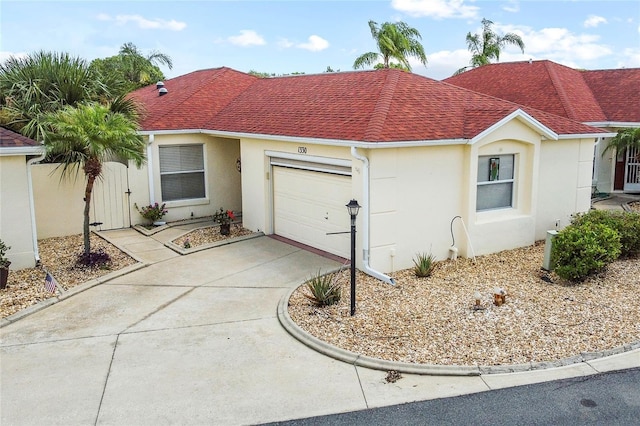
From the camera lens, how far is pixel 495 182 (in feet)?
42.0

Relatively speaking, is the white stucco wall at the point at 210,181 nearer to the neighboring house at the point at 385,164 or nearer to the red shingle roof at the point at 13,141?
the neighboring house at the point at 385,164

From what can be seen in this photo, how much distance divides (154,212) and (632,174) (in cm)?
1796

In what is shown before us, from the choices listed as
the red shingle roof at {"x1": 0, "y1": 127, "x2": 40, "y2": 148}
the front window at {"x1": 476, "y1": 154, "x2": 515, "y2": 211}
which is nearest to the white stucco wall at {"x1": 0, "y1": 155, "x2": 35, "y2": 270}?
the red shingle roof at {"x1": 0, "y1": 127, "x2": 40, "y2": 148}

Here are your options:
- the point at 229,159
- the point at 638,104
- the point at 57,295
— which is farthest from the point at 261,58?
the point at 57,295

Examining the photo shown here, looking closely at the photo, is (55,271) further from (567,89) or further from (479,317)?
(567,89)

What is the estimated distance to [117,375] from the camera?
7.11 metres

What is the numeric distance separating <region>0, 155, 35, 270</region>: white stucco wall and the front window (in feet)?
32.7

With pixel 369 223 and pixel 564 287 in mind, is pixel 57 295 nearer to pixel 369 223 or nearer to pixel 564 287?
pixel 369 223

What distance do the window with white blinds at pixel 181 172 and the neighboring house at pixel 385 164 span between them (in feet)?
0.11

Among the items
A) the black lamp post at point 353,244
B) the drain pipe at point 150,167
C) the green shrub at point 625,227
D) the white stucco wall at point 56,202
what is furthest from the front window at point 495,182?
the white stucco wall at point 56,202

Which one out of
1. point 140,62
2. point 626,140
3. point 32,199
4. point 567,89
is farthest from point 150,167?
point 140,62

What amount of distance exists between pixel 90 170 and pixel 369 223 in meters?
5.92

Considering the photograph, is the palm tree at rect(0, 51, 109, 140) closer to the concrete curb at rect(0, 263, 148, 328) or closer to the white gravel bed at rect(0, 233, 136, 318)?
the white gravel bed at rect(0, 233, 136, 318)

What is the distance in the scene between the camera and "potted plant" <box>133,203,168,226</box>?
15.6 meters
